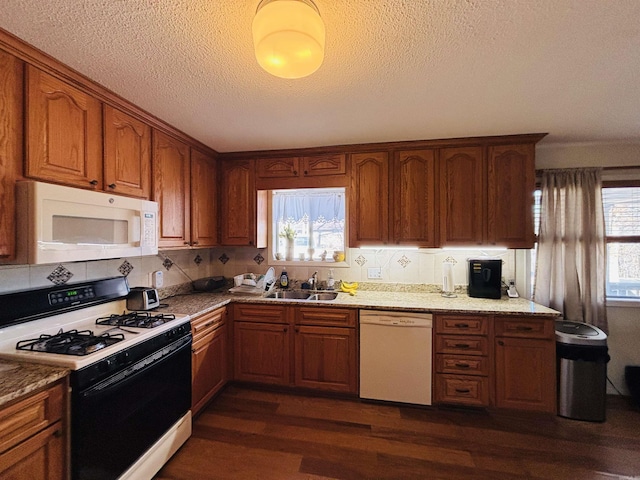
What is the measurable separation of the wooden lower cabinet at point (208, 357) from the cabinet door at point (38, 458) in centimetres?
94

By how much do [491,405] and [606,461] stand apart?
25.9 inches

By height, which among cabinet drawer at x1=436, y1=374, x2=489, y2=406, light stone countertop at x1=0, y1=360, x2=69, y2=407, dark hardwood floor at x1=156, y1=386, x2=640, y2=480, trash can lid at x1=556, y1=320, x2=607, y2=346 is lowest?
dark hardwood floor at x1=156, y1=386, x2=640, y2=480

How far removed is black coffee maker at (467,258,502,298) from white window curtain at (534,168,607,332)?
458 mm

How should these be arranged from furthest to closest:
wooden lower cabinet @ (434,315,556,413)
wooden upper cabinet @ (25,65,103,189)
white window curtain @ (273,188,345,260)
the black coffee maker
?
white window curtain @ (273,188,345,260) → the black coffee maker → wooden lower cabinet @ (434,315,556,413) → wooden upper cabinet @ (25,65,103,189)

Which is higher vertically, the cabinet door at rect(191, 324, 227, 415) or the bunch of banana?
the bunch of banana

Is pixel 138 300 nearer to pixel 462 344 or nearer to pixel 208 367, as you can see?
pixel 208 367

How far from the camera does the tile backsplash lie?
2.50 metres

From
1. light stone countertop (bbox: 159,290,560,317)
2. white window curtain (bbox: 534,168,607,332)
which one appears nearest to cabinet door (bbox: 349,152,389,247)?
light stone countertop (bbox: 159,290,560,317)

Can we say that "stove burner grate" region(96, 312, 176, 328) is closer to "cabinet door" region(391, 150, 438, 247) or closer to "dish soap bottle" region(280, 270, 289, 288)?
"dish soap bottle" region(280, 270, 289, 288)

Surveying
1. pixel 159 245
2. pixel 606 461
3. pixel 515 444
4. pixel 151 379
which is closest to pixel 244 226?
pixel 159 245

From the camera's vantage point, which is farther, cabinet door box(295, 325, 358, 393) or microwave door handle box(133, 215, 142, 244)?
cabinet door box(295, 325, 358, 393)

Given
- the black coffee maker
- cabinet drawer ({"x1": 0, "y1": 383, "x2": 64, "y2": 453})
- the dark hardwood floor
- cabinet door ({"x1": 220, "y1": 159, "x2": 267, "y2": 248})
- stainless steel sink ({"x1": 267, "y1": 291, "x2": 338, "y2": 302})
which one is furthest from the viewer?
cabinet door ({"x1": 220, "y1": 159, "x2": 267, "y2": 248})

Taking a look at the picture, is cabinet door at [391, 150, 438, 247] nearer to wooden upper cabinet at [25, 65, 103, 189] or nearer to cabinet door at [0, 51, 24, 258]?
wooden upper cabinet at [25, 65, 103, 189]

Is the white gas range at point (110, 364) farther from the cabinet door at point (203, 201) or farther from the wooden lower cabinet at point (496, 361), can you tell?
the wooden lower cabinet at point (496, 361)
